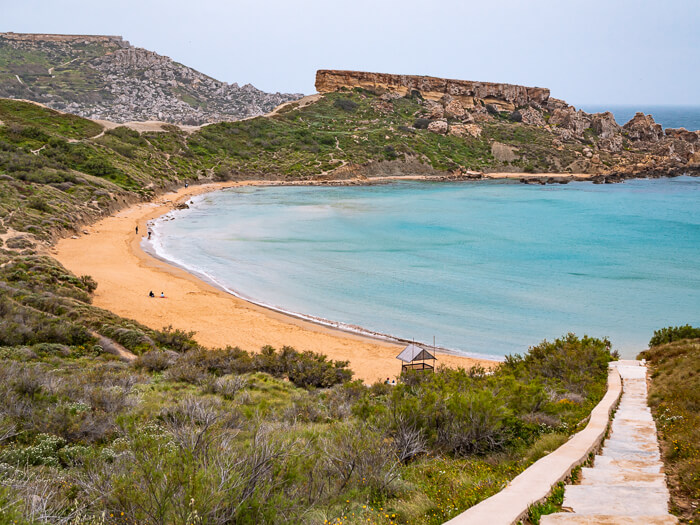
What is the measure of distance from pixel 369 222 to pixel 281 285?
1743 cm

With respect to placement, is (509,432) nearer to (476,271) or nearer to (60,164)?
(476,271)

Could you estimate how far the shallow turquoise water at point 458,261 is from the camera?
18266 millimetres

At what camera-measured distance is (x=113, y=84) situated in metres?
113

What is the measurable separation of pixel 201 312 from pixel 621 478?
1543cm

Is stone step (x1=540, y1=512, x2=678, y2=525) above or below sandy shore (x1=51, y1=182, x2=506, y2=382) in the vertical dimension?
above

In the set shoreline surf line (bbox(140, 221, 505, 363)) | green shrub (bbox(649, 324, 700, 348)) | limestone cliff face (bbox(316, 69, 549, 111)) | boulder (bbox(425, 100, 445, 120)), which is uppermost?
limestone cliff face (bbox(316, 69, 549, 111))

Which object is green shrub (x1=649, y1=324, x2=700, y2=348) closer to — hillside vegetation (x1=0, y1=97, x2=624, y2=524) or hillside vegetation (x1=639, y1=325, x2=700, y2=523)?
hillside vegetation (x1=639, y1=325, x2=700, y2=523)

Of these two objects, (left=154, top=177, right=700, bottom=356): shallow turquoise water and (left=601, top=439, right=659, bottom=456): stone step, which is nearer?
(left=601, top=439, right=659, bottom=456): stone step

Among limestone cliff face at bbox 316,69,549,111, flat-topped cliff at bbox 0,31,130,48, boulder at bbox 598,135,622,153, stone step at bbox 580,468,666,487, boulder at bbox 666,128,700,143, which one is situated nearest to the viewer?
stone step at bbox 580,468,666,487

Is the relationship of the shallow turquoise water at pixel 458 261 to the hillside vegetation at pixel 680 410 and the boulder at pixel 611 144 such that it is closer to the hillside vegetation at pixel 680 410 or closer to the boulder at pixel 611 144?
the hillside vegetation at pixel 680 410

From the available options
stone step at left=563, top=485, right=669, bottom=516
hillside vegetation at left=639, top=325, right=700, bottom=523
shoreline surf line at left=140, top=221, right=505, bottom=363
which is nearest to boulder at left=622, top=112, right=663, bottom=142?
hillside vegetation at left=639, top=325, right=700, bottom=523

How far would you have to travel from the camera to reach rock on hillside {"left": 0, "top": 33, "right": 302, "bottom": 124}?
98.9 metres

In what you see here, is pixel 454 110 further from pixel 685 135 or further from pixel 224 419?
pixel 224 419

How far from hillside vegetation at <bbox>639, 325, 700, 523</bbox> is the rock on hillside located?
94833 mm
